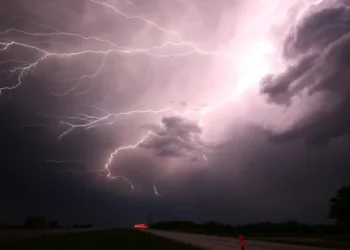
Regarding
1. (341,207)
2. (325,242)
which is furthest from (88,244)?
(341,207)

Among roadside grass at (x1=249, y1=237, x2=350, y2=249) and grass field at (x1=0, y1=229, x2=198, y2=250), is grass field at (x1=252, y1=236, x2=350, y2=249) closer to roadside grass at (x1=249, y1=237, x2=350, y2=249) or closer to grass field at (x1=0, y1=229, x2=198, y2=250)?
roadside grass at (x1=249, y1=237, x2=350, y2=249)

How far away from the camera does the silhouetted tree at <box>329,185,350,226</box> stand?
64.5 metres

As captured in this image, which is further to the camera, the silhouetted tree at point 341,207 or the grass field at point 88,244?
the silhouetted tree at point 341,207

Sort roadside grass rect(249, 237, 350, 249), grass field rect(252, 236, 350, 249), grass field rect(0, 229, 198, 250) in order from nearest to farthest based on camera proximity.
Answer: grass field rect(0, 229, 198, 250), roadside grass rect(249, 237, 350, 249), grass field rect(252, 236, 350, 249)

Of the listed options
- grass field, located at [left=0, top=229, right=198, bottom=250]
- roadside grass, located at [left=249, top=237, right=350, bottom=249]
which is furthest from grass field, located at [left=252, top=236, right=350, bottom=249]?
grass field, located at [left=0, top=229, right=198, bottom=250]

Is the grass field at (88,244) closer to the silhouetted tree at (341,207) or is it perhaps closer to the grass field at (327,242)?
the grass field at (327,242)

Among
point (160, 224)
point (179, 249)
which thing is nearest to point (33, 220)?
point (160, 224)

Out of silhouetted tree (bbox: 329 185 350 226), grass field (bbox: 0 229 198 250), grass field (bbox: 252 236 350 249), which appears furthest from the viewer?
silhouetted tree (bbox: 329 185 350 226)

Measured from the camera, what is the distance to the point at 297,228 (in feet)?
307

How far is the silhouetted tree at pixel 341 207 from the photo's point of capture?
64.5m

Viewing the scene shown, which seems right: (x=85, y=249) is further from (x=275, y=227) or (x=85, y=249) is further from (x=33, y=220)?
(x=33, y=220)

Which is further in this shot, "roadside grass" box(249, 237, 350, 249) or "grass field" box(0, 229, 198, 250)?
"roadside grass" box(249, 237, 350, 249)

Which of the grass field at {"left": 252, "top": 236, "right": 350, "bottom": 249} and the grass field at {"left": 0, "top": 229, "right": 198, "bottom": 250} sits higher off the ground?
the grass field at {"left": 252, "top": 236, "right": 350, "bottom": 249}

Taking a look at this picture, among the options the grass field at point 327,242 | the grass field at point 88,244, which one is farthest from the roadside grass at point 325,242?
the grass field at point 88,244
